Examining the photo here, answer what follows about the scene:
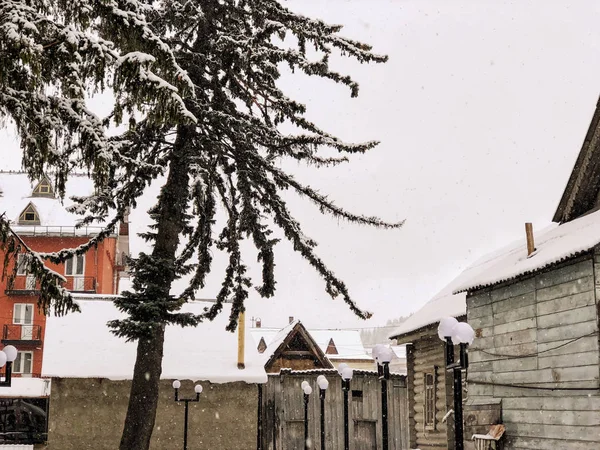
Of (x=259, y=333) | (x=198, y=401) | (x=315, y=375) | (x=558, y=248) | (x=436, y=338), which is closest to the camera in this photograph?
(x=558, y=248)

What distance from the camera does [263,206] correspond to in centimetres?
1354

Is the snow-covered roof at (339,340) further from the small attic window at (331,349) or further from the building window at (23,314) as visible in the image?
the building window at (23,314)

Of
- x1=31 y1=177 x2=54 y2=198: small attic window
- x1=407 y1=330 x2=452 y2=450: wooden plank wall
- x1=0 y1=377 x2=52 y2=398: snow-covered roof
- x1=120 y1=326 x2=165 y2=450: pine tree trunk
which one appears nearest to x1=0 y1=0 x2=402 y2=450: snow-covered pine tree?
Result: x1=120 y1=326 x2=165 y2=450: pine tree trunk

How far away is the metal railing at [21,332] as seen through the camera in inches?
1575

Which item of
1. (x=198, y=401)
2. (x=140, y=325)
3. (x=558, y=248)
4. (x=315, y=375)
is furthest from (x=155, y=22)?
(x=315, y=375)

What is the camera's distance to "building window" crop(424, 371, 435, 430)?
66.1ft

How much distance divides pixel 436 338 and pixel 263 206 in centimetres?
838

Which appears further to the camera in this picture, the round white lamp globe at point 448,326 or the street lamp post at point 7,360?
the street lamp post at point 7,360

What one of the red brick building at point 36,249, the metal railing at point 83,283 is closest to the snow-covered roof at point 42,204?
the red brick building at point 36,249

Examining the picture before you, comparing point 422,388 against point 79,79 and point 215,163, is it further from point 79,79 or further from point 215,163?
point 79,79

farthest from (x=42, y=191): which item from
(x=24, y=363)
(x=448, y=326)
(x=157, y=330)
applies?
(x=448, y=326)

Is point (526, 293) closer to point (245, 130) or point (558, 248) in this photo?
point (558, 248)

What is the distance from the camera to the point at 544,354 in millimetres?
12000

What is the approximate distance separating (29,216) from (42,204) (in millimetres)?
1073
